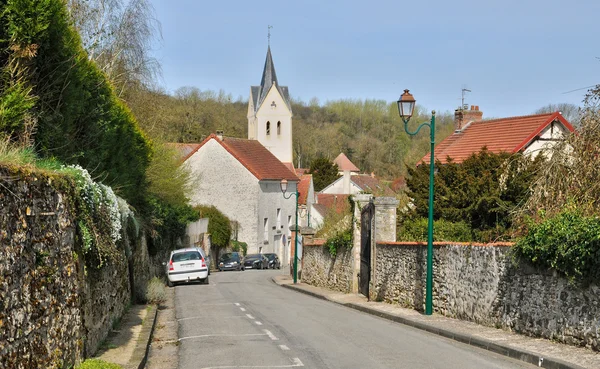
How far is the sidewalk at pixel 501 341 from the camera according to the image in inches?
367

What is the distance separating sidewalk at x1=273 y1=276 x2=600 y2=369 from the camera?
30.6 feet

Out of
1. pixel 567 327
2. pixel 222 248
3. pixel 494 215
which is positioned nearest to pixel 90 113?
pixel 567 327

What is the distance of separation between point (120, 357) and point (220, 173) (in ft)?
160

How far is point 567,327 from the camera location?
10594 mm

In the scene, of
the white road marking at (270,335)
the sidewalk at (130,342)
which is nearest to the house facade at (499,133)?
the white road marking at (270,335)

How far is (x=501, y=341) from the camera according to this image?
11312 millimetres

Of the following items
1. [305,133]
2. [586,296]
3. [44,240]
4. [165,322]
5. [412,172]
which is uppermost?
[305,133]

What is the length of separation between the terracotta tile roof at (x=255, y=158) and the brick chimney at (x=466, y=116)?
21847 mm

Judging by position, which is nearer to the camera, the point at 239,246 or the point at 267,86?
the point at 239,246

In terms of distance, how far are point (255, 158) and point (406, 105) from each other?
147ft

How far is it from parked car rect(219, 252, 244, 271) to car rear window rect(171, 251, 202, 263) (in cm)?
2091

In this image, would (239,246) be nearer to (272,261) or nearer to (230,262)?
(272,261)

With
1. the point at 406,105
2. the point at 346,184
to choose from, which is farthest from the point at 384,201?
the point at 346,184

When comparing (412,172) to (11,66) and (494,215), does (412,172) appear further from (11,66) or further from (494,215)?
(11,66)
